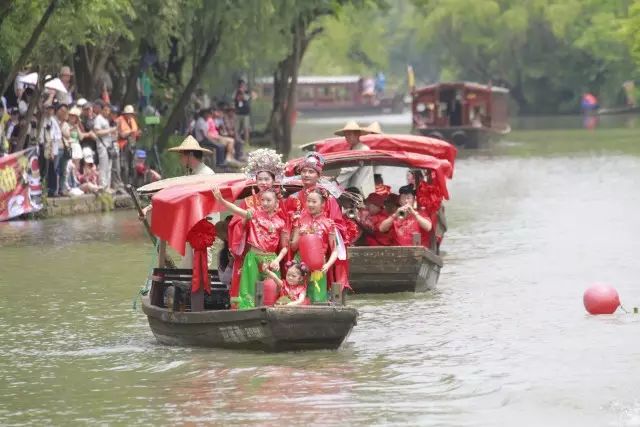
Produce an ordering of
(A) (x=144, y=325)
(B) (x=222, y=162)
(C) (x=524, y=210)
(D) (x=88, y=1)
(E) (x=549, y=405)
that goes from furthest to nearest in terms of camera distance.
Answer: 1. (B) (x=222, y=162)
2. (C) (x=524, y=210)
3. (D) (x=88, y=1)
4. (A) (x=144, y=325)
5. (E) (x=549, y=405)

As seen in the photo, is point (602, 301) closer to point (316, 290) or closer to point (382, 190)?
point (316, 290)

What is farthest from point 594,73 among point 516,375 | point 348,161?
point 516,375

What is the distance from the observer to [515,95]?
9069 centimetres

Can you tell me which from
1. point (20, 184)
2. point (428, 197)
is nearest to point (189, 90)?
point (20, 184)

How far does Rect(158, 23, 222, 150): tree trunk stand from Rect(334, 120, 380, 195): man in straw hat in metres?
13.9

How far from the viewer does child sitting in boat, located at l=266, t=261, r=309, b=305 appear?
15.3m

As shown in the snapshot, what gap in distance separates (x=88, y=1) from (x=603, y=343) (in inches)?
520

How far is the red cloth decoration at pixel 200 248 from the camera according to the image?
15.6m

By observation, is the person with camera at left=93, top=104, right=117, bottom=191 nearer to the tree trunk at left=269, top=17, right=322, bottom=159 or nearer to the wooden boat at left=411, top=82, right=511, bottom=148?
the tree trunk at left=269, top=17, right=322, bottom=159

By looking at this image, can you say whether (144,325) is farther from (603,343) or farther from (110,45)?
(110,45)

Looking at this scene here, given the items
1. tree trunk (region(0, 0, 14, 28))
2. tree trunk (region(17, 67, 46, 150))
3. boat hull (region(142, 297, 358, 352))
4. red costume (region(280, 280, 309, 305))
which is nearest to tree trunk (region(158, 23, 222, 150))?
tree trunk (region(17, 67, 46, 150))

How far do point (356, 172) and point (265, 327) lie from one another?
7.81 meters

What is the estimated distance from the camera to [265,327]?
15.1 meters

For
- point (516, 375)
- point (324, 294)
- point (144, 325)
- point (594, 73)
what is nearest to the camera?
point (516, 375)
